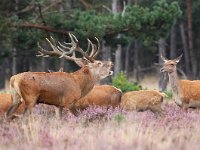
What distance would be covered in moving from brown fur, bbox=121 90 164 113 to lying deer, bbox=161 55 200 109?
790 mm

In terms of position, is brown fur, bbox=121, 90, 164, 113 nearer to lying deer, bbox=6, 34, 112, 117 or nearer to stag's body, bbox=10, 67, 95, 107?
lying deer, bbox=6, 34, 112, 117

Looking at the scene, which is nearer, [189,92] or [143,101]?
[143,101]

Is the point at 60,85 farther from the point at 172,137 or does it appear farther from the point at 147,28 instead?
the point at 147,28

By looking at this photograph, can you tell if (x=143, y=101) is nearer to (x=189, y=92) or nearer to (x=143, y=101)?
(x=143, y=101)

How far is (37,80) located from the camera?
38.5 ft

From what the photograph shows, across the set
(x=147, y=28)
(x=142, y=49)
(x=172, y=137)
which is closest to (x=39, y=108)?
(x=172, y=137)

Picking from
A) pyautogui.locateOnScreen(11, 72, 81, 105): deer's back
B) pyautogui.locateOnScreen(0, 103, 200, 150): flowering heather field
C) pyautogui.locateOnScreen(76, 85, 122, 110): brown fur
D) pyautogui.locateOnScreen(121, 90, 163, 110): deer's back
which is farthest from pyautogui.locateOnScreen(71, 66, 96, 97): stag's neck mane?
pyautogui.locateOnScreen(121, 90, 163, 110): deer's back

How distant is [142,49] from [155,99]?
40.2 m

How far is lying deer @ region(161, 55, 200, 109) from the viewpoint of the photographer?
14.9m

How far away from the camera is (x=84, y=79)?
13148mm

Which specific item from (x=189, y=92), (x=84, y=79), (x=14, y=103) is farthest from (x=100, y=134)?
(x=189, y=92)

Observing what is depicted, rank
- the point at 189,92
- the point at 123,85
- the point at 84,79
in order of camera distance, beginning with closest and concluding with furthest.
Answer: the point at 84,79 → the point at 189,92 → the point at 123,85

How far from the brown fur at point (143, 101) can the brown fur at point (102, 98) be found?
0.86 feet

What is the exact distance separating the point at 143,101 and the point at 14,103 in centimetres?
364
